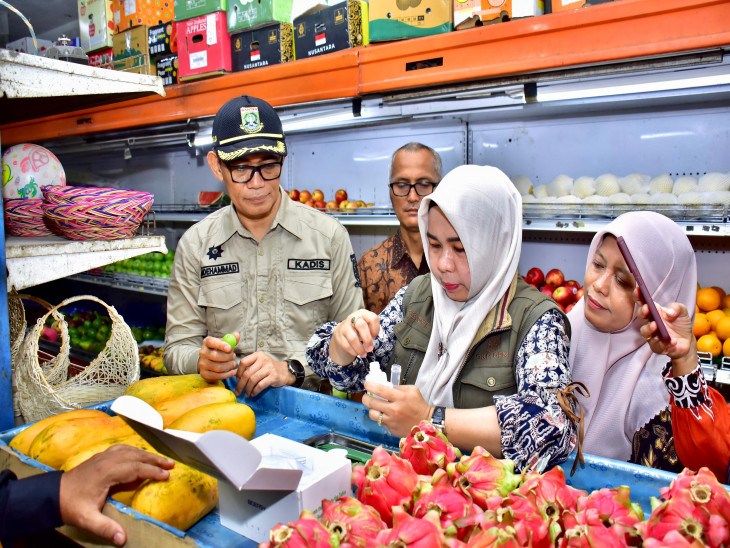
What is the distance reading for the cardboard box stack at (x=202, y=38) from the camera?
11.6 ft

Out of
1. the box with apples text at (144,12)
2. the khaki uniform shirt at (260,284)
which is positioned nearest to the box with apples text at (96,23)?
the box with apples text at (144,12)

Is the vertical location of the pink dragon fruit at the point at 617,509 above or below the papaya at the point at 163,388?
above

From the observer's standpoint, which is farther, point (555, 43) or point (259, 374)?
point (555, 43)

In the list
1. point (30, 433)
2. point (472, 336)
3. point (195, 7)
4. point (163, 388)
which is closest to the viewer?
point (30, 433)

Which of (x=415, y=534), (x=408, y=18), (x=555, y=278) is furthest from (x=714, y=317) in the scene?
(x=415, y=534)

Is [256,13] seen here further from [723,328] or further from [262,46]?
[723,328]

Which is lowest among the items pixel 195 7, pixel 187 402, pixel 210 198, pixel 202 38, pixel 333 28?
pixel 187 402

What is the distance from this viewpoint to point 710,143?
294 centimetres

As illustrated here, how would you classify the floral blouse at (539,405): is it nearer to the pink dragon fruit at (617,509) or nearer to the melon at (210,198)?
the pink dragon fruit at (617,509)

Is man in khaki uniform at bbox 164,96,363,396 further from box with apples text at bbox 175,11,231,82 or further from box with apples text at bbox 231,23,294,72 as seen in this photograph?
box with apples text at bbox 175,11,231,82

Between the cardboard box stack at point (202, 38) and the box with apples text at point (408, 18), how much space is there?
3.95ft

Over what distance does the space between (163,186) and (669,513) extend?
588 cm

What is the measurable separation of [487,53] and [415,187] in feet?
2.53

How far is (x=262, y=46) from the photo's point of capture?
3.43 meters
